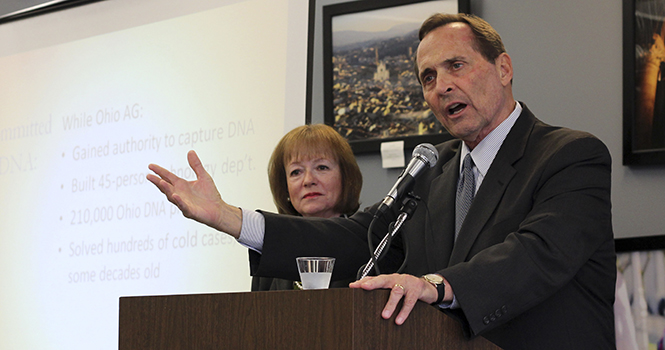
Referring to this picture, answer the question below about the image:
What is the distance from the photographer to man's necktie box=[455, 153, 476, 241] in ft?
6.14

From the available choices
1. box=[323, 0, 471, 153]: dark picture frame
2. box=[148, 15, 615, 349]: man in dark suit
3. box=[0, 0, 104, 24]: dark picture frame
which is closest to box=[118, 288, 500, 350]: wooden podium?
box=[148, 15, 615, 349]: man in dark suit

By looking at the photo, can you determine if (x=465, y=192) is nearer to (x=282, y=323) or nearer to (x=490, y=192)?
(x=490, y=192)

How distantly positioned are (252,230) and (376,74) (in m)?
1.69

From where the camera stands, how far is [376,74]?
332 cm

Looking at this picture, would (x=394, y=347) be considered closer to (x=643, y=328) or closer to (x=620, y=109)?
(x=643, y=328)

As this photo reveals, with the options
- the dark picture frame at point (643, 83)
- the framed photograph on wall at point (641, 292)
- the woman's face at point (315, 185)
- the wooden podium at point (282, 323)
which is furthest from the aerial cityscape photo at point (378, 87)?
the wooden podium at point (282, 323)

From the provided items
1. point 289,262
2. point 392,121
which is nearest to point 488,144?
point 289,262

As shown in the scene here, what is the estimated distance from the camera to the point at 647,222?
269 cm

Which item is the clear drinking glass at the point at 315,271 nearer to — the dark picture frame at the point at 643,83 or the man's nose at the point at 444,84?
the man's nose at the point at 444,84

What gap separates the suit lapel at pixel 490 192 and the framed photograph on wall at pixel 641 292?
0.98m

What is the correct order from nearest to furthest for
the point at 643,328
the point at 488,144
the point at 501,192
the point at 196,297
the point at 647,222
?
the point at 196,297
the point at 501,192
the point at 488,144
the point at 643,328
the point at 647,222

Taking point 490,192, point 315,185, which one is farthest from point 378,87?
point 490,192

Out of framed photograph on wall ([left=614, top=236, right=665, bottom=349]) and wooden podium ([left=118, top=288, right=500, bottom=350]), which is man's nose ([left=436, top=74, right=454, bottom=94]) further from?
framed photograph on wall ([left=614, top=236, right=665, bottom=349])

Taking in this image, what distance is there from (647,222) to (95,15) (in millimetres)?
2765
